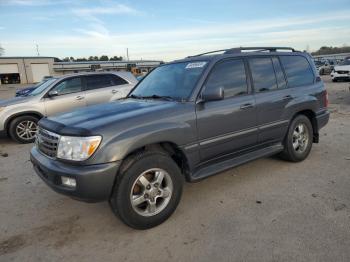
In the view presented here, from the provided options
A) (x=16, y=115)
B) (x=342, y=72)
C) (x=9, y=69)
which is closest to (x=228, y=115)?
(x=16, y=115)

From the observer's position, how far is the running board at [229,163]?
3.84 metres

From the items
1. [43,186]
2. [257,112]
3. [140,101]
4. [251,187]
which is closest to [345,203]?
[251,187]

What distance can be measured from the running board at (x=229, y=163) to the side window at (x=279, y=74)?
3.10 ft

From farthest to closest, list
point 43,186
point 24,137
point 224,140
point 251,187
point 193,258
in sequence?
point 24,137, point 43,186, point 251,187, point 224,140, point 193,258

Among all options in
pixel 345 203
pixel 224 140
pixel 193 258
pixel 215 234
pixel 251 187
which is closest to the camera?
pixel 193 258

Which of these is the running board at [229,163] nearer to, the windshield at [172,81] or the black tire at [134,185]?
the black tire at [134,185]

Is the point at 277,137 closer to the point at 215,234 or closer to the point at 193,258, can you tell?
the point at 215,234

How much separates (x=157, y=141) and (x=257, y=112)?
1.75 metres

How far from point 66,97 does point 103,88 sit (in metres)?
1.04

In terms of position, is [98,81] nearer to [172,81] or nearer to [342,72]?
[172,81]

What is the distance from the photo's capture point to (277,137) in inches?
194

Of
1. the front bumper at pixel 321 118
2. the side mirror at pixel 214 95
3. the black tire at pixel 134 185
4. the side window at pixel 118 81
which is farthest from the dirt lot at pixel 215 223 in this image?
the side window at pixel 118 81

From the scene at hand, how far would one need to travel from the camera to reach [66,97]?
8414mm

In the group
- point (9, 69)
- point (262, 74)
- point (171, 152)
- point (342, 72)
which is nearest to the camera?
point (171, 152)
